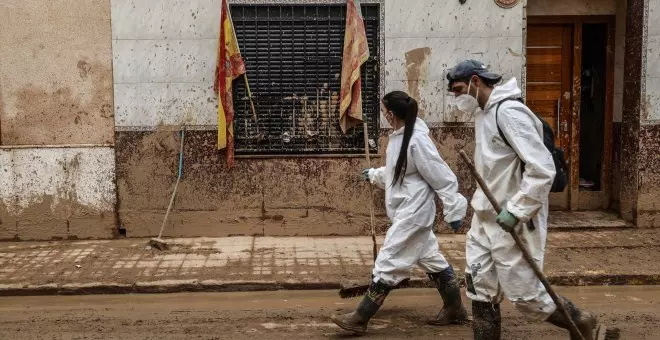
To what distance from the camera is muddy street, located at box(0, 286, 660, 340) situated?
5.78 meters

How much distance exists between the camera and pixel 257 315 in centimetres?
631

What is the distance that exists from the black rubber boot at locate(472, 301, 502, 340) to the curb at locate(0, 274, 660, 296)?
2.16 m

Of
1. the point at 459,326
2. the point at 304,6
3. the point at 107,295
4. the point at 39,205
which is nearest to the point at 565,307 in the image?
the point at 459,326

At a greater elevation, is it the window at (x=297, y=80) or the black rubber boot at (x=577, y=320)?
the window at (x=297, y=80)

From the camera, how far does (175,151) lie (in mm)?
9047

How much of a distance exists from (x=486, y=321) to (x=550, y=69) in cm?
580

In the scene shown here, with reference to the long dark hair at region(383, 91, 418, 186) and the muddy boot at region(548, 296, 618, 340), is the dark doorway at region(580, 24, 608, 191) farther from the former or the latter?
the muddy boot at region(548, 296, 618, 340)

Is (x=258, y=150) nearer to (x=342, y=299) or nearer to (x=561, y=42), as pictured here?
(x=342, y=299)

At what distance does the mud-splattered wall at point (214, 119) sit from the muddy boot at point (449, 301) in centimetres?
331

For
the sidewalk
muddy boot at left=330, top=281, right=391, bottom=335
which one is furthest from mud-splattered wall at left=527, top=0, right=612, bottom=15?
muddy boot at left=330, top=281, right=391, bottom=335

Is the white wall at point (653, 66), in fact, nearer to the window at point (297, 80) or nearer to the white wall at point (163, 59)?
the window at point (297, 80)

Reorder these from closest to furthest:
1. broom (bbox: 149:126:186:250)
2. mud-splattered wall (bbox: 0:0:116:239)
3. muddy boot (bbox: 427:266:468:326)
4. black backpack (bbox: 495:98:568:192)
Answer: black backpack (bbox: 495:98:568:192) < muddy boot (bbox: 427:266:468:326) < broom (bbox: 149:126:186:250) < mud-splattered wall (bbox: 0:0:116:239)

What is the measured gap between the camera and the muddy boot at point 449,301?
593 cm

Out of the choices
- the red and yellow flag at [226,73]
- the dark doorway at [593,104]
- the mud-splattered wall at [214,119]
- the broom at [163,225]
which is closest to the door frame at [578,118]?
the dark doorway at [593,104]
